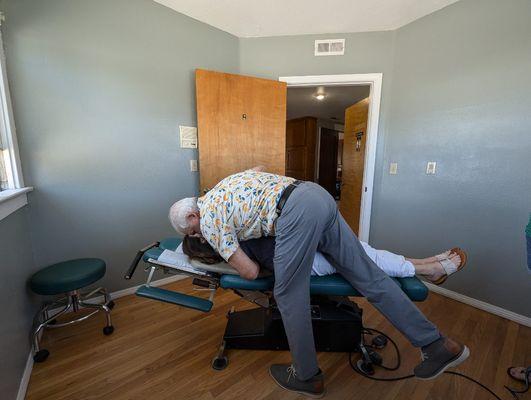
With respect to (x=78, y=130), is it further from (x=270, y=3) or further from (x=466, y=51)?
(x=466, y=51)

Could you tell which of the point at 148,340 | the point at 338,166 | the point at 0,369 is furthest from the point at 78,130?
the point at 338,166

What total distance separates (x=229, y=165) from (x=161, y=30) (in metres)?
1.18

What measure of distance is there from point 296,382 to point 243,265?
2.16 feet

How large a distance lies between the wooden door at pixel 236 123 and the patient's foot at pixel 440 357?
1726 mm

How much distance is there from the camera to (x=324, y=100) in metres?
4.23

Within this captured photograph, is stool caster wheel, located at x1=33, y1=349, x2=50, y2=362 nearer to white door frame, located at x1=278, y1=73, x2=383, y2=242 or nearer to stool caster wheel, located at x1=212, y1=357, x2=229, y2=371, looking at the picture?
stool caster wheel, located at x1=212, y1=357, x2=229, y2=371

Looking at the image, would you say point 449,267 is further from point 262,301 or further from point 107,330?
point 107,330

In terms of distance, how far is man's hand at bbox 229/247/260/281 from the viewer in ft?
3.32

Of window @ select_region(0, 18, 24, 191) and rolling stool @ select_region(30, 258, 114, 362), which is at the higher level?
window @ select_region(0, 18, 24, 191)

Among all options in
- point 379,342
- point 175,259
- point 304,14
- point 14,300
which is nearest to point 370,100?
point 304,14

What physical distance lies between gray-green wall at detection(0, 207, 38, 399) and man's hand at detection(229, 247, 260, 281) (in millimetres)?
1005

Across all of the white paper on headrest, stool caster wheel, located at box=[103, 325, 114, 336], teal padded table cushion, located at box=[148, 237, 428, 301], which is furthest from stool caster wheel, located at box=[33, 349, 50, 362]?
teal padded table cushion, located at box=[148, 237, 428, 301]

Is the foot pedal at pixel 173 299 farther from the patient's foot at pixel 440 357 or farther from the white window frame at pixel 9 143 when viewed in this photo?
the patient's foot at pixel 440 357

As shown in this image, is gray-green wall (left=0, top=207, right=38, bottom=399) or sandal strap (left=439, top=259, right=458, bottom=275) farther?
sandal strap (left=439, top=259, right=458, bottom=275)
